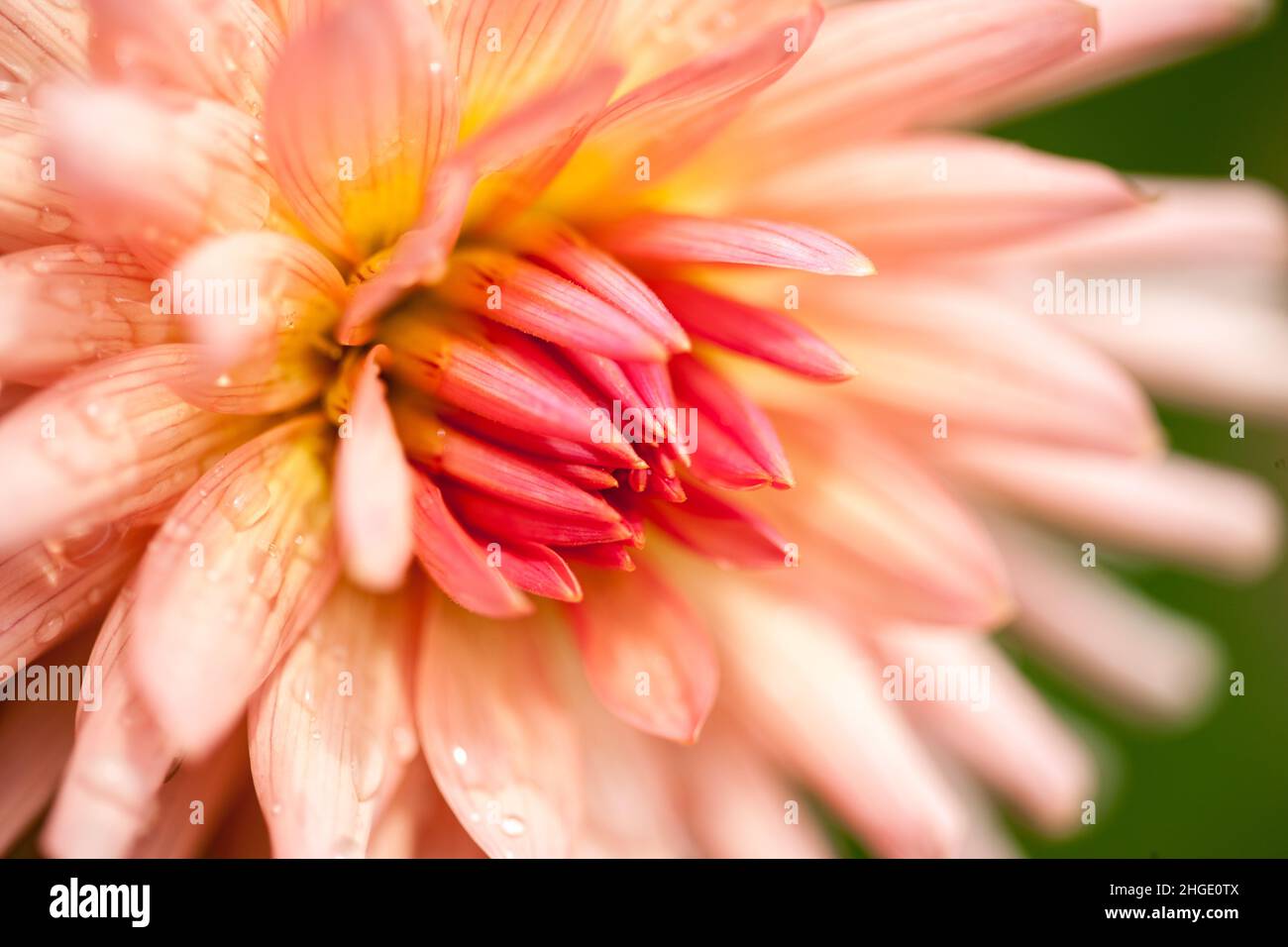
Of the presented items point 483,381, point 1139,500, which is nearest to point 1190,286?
point 1139,500

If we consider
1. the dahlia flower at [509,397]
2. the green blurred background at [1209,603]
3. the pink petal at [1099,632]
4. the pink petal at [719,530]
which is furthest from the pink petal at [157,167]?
the green blurred background at [1209,603]

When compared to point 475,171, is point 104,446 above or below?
below

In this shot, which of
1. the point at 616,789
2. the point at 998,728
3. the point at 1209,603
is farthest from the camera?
the point at 1209,603

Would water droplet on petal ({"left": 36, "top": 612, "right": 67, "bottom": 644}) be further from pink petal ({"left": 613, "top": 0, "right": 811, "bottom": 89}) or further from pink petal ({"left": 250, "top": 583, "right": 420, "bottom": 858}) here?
pink petal ({"left": 613, "top": 0, "right": 811, "bottom": 89})

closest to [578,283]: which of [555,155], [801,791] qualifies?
[555,155]

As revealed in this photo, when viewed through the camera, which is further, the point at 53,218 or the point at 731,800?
the point at 731,800

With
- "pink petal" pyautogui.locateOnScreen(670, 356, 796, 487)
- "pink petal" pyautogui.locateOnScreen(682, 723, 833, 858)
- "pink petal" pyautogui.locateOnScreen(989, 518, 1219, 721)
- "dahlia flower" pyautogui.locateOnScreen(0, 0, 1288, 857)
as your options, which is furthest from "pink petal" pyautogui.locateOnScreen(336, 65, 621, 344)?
"pink petal" pyautogui.locateOnScreen(989, 518, 1219, 721)

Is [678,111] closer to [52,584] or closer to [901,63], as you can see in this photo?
[901,63]

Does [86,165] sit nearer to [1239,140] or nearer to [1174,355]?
[1174,355]
